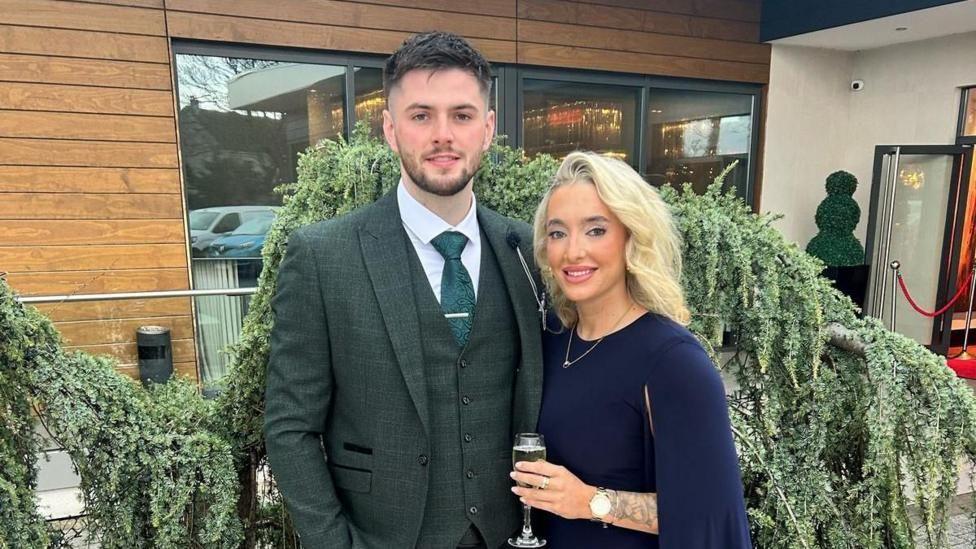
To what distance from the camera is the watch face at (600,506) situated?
141 cm

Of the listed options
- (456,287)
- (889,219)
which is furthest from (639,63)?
(456,287)

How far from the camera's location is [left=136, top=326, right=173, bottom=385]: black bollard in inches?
163

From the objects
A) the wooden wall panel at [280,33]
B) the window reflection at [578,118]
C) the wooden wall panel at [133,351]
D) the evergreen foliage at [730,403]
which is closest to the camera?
the evergreen foliage at [730,403]

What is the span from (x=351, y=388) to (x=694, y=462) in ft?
2.76

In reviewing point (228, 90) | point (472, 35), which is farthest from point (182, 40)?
point (472, 35)

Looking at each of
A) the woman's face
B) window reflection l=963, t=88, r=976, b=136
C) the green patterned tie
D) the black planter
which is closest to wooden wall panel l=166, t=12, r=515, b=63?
the green patterned tie

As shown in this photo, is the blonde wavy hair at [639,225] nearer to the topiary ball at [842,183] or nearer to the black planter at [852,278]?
the black planter at [852,278]

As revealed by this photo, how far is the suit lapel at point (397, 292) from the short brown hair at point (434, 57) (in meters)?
0.37

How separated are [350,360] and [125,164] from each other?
4198mm

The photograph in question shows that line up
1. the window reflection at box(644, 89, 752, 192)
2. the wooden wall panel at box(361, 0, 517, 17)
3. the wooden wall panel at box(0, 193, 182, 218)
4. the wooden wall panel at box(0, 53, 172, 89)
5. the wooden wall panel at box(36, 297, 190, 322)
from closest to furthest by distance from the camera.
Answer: the wooden wall panel at box(36, 297, 190, 322)
the wooden wall panel at box(0, 53, 172, 89)
the wooden wall panel at box(0, 193, 182, 218)
the wooden wall panel at box(361, 0, 517, 17)
the window reflection at box(644, 89, 752, 192)

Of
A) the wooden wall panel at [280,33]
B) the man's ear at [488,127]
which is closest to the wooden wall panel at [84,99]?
the wooden wall panel at [280,33]

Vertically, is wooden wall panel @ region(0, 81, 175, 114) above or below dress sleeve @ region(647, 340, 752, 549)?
above

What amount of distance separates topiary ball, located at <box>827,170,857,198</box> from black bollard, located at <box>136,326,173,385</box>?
7.34 meters

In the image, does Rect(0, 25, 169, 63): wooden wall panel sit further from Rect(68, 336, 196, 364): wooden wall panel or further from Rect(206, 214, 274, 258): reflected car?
Rect(68, 336, 196, 364): wooden wall panel
